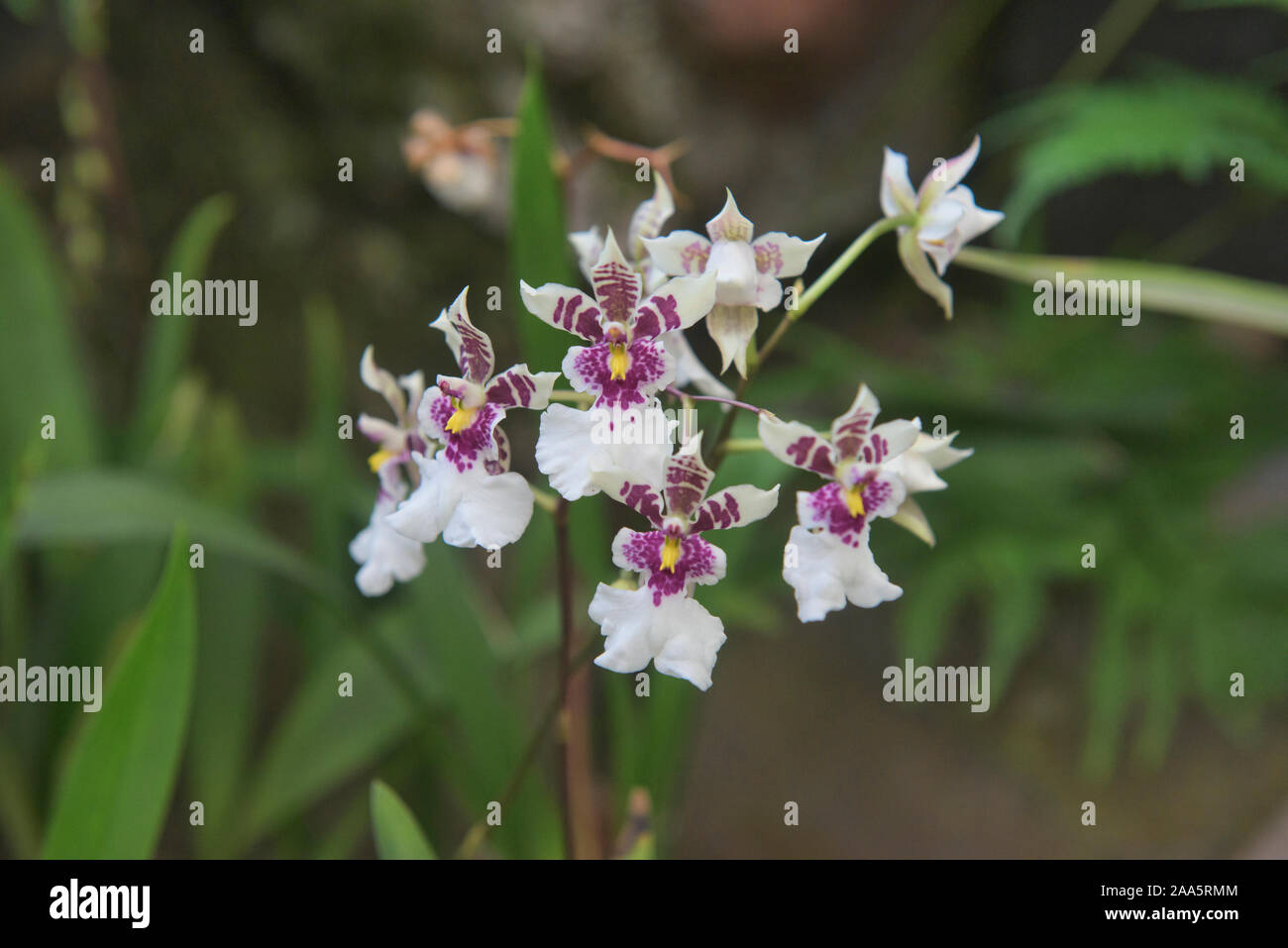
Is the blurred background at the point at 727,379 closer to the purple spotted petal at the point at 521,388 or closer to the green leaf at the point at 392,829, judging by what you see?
the green leaf at the point at 392,829

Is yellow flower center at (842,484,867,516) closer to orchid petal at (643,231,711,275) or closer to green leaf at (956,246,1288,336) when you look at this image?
orchid petal at (643,231,711,275)

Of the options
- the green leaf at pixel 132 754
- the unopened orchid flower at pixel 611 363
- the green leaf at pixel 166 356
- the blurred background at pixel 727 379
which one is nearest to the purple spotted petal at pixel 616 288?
the unopened orchid flower at pixel 611 363

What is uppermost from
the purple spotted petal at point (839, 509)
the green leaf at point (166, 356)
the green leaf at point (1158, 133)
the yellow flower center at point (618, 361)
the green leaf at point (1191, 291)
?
the green leaf at point (1158, 133)

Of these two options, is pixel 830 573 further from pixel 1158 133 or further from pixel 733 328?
pixel 1158 133

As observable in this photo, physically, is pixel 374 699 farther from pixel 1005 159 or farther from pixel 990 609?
pixel 1005 159

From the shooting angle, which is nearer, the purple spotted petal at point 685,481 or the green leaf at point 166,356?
the purple spotted petal at point 685,481

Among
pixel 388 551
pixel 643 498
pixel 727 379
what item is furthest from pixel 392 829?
pixel 727 379

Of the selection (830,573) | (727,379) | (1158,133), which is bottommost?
(830,573)
